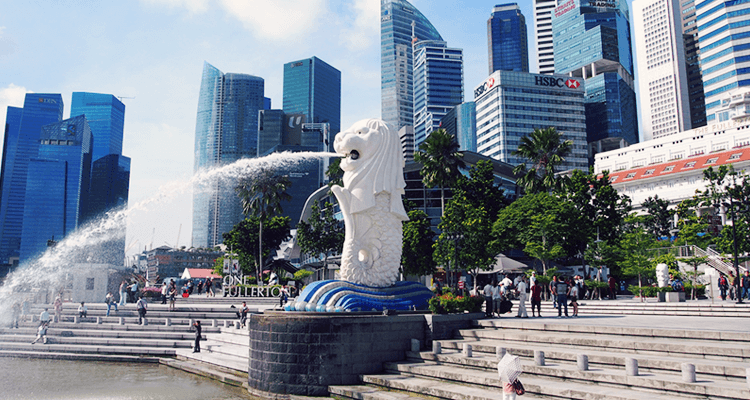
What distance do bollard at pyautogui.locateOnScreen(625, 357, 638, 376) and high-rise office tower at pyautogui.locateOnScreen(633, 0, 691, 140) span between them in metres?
178

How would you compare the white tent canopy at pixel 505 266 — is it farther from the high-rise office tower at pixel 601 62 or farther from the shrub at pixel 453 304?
the high-rise office tower at pixel 601 62

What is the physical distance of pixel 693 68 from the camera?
169500mm

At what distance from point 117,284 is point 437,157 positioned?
26.5m

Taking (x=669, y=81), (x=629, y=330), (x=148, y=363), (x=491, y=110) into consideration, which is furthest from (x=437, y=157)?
(x=669, y=81)

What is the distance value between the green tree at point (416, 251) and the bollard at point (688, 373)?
112ft

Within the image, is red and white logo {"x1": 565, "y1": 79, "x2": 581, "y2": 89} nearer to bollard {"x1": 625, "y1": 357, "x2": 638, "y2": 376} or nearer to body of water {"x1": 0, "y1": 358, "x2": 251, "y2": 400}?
body of water {"x1": 0, "y1": 358, "x2": 251, "y2": 400}

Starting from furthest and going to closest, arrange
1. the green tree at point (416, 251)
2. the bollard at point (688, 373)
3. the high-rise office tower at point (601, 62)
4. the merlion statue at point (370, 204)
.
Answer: the high-rise office tower at point (601, 62) → the green tree at point (416, 251) → the merlion statue at point (370, 204) → the bollard at point (688, 373)

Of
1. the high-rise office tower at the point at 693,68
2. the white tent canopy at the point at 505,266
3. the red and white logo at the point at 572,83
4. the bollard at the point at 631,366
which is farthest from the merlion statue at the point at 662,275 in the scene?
the high-rise office tower at the point at 693,68

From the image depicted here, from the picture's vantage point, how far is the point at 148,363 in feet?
72.0

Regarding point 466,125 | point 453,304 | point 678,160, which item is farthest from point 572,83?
point 453,304

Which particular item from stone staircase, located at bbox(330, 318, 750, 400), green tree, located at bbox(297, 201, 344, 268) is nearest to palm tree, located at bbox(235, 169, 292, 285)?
green tree, located at bbox(297, 201, 344, 268)

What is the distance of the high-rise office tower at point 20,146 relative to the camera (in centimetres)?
18150

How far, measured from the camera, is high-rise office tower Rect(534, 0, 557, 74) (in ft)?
635

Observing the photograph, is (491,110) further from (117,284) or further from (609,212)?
(117,284)
